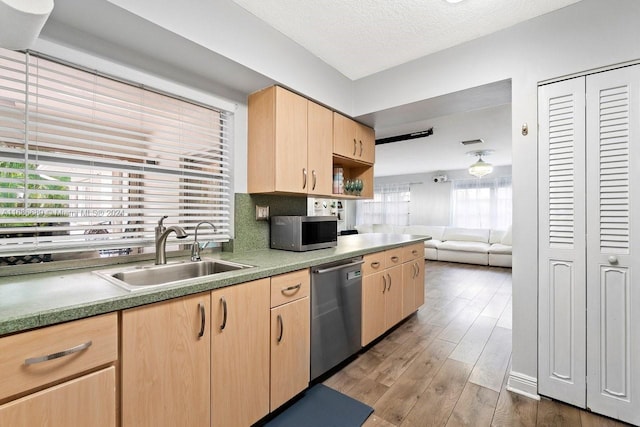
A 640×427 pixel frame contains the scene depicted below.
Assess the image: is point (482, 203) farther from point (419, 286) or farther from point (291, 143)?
point (291, 143)

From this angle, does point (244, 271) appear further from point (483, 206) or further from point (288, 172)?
point (483, 206)

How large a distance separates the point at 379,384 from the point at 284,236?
1.24 m

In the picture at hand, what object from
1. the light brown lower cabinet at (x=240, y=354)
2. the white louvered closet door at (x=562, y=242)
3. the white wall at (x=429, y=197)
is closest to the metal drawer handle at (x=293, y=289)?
the light brown lower cabinet at (x=240, y=354)

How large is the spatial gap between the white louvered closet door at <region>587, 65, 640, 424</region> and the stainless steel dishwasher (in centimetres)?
Answer: 139

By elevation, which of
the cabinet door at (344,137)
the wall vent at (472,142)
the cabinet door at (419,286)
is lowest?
the cabinet door at (419,286)

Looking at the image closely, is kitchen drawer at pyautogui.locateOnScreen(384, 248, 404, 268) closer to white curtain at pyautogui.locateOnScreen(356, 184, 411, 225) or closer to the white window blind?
the white window blind

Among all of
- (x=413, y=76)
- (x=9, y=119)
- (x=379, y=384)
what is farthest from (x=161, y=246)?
(x=413, y=76)

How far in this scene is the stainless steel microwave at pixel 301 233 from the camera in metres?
2.17

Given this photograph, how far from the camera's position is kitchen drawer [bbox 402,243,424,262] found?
112 inches

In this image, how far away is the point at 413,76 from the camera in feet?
7.64

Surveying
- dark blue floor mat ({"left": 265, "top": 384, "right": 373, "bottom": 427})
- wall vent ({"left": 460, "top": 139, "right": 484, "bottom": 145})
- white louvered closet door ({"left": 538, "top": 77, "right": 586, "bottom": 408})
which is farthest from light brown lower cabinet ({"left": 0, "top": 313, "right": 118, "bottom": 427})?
wall vent ({"left": 460, "top": 139, "right": 484, "bottom": 145})

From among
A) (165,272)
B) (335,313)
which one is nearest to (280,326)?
(335,313)

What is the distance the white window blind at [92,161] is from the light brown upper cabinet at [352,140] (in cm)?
111

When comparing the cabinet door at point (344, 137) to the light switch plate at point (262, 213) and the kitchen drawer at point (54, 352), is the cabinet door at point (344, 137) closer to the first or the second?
the light switch plate at point (262, 213)
